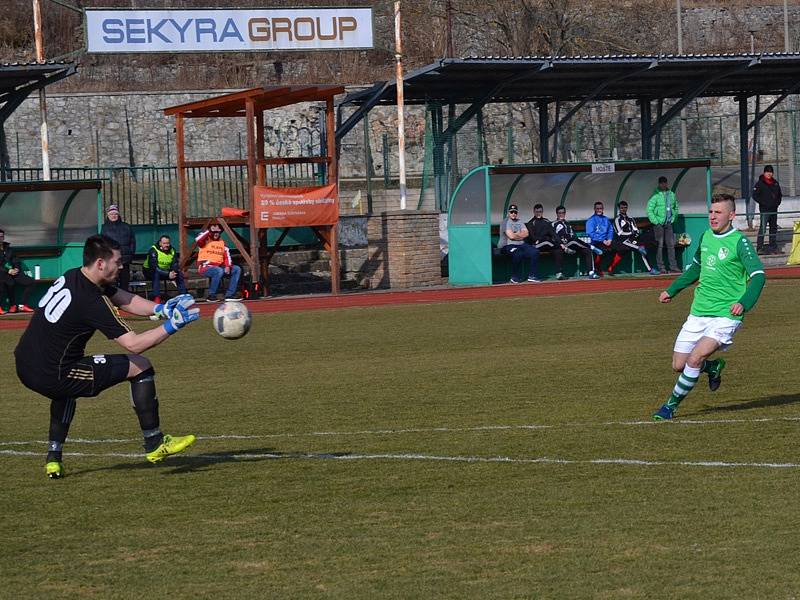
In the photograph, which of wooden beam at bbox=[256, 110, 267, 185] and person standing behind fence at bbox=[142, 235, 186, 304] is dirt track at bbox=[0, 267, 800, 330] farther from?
wooden beam at bbox=[256, 110, 267, 185]

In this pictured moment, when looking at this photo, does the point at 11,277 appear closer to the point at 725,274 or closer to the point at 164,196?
the point at 164,196

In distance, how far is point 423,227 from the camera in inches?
1113

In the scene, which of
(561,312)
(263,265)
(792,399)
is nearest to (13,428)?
(792,399)

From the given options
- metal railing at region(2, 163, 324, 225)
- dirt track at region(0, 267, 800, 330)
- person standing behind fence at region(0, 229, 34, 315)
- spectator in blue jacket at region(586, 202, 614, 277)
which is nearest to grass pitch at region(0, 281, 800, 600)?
dirt track at region(0, 267, 800, 330)

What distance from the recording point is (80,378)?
8.07 metres

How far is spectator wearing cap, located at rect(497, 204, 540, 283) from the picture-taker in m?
27.2

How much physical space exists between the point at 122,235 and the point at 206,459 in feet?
52.5

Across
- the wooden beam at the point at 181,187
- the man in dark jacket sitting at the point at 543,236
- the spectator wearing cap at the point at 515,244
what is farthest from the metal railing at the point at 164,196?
the man in dark jacket sitting at the point at 543,236

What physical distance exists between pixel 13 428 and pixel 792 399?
20.9ft

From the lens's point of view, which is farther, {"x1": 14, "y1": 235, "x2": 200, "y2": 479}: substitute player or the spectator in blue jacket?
the spectator in blue jacket

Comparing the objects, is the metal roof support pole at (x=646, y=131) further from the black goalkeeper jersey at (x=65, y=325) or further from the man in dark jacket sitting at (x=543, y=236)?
the black goalkeeper jersey at (x=65, y=325)

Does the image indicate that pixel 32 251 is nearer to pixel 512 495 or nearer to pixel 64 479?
pixel 64 479

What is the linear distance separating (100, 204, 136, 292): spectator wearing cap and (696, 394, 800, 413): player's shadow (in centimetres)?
1533

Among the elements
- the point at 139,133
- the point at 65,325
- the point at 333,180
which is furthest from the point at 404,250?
the point at 65,325
